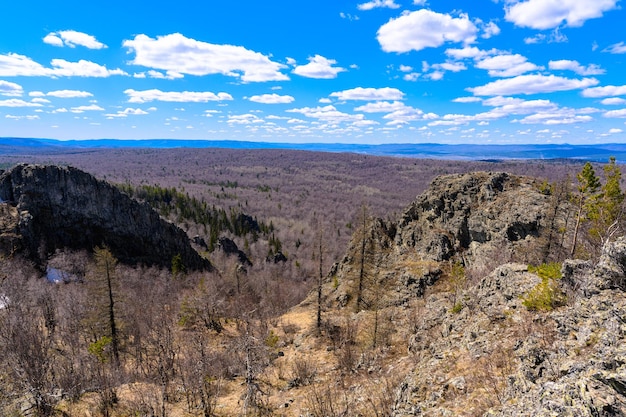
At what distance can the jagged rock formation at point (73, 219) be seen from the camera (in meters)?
57.9

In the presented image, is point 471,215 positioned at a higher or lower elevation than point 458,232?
higher

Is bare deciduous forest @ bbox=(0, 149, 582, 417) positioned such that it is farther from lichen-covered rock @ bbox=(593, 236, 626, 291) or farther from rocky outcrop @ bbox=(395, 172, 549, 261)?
lichen-covered rock @ bbox=(593, 236, 626, 291)

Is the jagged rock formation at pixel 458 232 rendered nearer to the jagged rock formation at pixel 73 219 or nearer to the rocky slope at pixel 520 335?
the rocky slope at pixel 520 335

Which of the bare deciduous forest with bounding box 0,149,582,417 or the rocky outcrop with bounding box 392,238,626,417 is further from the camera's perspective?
the bare deciduous forest with bounding box 0,149,582,417

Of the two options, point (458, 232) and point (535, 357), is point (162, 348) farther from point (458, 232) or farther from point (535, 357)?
point (458, 232)

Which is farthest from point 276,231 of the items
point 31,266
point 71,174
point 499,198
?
point 499,198

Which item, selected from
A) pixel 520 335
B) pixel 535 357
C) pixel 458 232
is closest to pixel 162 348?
pixel 520 335

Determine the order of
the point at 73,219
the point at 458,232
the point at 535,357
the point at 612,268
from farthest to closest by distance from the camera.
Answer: the point at 73,219 → the point at 458,232 → the point at 612,268 → the point at 535,357

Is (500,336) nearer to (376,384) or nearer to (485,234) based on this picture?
(376,384)

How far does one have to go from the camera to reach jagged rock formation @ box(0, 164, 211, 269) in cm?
5791

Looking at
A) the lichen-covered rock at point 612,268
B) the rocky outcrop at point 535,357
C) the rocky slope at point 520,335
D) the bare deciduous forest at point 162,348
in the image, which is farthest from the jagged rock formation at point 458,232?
the lichen-covered rock at point 612,268

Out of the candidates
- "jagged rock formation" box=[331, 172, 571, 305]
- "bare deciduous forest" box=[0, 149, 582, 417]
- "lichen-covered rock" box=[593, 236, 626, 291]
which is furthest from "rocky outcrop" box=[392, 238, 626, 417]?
"jagged rock formation" box=[331, 172, 571, 305]

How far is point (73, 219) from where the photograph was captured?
63.9 m

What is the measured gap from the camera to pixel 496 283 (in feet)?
55.1
